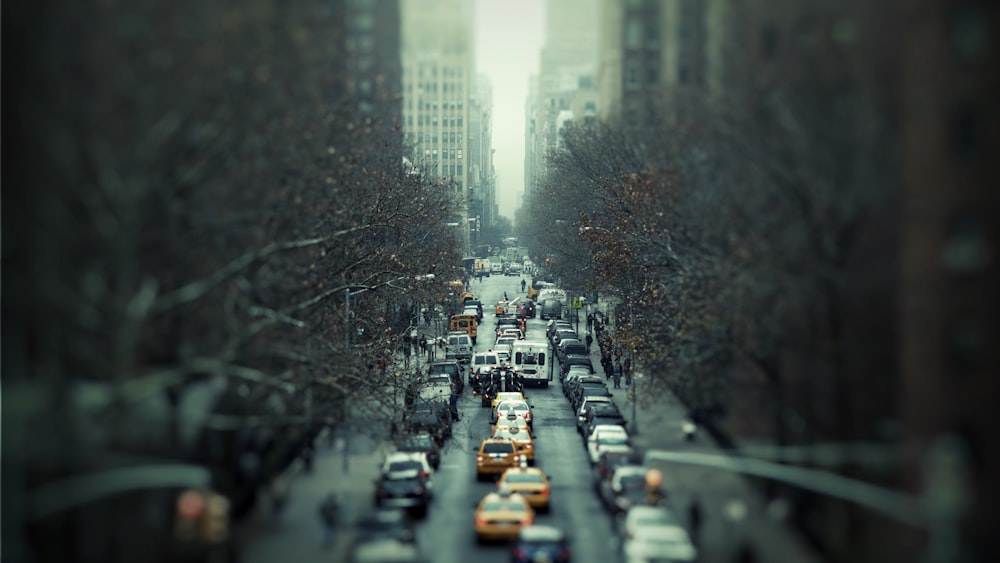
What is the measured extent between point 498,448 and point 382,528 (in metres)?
15.2

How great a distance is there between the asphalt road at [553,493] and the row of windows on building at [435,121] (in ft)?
42.4

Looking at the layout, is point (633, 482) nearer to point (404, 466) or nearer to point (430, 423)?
point (404, 466)

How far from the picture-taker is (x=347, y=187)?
1425 inches

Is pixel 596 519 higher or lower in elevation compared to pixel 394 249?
lower

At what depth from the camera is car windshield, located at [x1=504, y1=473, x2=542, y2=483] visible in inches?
1289

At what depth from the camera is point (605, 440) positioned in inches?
1561

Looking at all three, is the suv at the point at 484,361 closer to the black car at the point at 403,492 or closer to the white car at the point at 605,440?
the white car at the point at 605,440

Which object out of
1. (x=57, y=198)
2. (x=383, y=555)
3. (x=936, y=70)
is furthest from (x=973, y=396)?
(x=57, y=198)

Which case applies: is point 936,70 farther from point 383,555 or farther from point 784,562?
point 383,555

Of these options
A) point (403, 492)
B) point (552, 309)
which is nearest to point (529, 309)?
point (552, 309)

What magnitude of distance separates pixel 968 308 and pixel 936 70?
3.21 meters

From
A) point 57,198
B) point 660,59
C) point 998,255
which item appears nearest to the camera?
point 998,255

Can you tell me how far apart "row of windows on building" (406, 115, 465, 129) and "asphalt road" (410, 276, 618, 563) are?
12934mm

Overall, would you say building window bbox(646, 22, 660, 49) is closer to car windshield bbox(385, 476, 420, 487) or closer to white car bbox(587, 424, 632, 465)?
car windshield bbox(385, 476, 420, 487)
